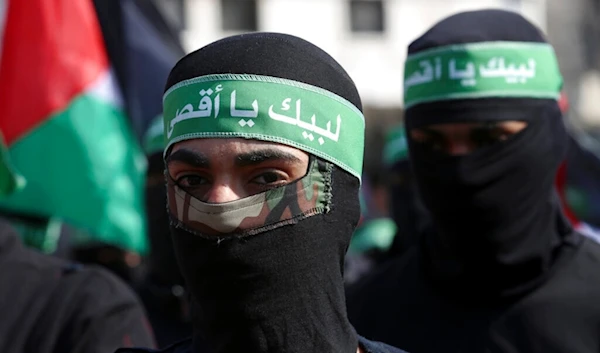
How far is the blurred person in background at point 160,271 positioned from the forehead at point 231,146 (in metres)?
2.44

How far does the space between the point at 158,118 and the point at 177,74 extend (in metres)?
2.77

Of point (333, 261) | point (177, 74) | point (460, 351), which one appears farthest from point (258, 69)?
point (460, 351)

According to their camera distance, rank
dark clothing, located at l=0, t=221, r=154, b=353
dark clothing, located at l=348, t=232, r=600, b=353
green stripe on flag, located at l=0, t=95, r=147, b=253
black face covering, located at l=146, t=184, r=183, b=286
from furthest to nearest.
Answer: black face covering, located at l=146, t=184, r=183, b=286
green stripe on flag, located at l=0, t=95, r=147, b=253
dark clothing, located at l=348, t=232, r=600, b=353
dark clothing, located at l=0, t=221, r=154, b=353

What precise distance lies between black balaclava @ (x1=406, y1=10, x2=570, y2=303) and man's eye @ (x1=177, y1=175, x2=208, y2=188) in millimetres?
1360

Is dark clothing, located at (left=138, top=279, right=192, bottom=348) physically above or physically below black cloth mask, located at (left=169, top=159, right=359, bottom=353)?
below

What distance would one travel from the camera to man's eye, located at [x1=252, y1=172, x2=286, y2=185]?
99.8 inches

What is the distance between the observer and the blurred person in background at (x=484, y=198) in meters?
3.72

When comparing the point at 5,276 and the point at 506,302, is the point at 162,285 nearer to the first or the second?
the point at 5,276

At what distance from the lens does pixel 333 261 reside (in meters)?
2.58

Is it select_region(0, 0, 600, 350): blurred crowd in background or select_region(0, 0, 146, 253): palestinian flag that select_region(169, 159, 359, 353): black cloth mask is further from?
select_region(0, 0, 146, 253): palestinian flag

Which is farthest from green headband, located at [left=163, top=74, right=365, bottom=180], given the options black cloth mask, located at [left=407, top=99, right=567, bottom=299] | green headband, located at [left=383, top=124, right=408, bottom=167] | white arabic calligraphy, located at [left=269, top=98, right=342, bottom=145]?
green headband, located at [left=383, top=124, right=408, bottom=167]

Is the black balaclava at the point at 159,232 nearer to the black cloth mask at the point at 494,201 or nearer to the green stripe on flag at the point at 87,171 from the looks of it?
the green stripe on flag at the point at 87,171

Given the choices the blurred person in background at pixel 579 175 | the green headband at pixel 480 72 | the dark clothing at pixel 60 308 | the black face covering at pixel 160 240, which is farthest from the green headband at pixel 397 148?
the dark clothing at pixel 60 308

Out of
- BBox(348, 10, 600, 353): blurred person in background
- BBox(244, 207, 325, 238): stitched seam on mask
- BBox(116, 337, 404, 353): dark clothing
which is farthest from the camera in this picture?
BBox(348, 10, 600, 353): blurred person in background
